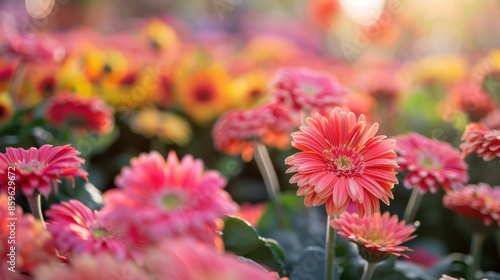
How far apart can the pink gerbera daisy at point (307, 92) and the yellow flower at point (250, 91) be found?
0.53 metres

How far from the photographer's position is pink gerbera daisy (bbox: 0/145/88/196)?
2.20ft

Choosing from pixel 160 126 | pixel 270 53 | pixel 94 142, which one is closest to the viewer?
pixel 94 142

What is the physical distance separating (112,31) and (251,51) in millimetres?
1074

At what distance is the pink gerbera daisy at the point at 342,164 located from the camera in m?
0.65

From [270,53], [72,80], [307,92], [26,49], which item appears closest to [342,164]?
[307,92]

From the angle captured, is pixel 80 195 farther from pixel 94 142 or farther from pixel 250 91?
pixel 250 91

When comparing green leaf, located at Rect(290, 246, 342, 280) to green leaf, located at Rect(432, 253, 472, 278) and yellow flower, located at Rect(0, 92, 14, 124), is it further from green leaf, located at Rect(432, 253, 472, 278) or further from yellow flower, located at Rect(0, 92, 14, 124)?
yellow flower, located at Rect(0, 92, 14, 124)

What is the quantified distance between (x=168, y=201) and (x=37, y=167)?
177 mm

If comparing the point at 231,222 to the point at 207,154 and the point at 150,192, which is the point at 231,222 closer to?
the point at 150,192

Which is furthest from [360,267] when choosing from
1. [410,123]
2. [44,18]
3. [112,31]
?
[112,31]

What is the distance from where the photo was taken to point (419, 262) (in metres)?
1.19

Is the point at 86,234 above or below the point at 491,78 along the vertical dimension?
below

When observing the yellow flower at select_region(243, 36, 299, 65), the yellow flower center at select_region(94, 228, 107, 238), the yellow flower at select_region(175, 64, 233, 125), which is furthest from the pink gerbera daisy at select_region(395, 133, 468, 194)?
the yellow flower at select_region(243, 36, 299, 65)

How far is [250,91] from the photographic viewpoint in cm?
162
